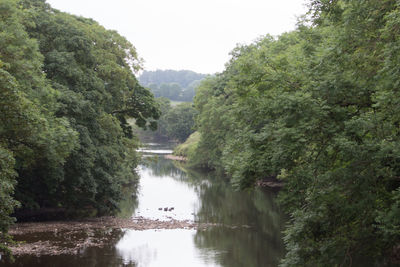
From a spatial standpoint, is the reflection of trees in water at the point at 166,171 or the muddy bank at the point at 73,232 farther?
the reflection of trees in water at the point at 166,171

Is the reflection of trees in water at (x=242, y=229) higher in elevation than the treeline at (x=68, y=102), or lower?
lower

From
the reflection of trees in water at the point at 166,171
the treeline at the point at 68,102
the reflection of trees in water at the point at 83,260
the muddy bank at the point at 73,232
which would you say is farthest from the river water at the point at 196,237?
the reflection of trees in water at the point at 166,171

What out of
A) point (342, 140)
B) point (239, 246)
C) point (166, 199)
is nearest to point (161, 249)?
point (239, 246)

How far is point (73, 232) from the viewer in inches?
901

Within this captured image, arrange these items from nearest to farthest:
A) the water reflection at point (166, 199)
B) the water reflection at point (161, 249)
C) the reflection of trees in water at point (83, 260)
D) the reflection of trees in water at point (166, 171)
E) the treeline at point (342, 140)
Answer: the treeline at point (342, 140) < the reflection of trees in water at point (83, 260) < the water reflection at point (161, 249) < the water reflection at point (166, 199) < the reflection of trees in water at point (166, 171)

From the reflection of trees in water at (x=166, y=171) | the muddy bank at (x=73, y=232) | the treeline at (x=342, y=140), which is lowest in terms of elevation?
the muddy bank at (x=73, y=232)

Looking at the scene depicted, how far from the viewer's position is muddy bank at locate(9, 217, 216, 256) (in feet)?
63.7

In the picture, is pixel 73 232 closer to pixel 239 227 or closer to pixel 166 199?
pixel 239 227

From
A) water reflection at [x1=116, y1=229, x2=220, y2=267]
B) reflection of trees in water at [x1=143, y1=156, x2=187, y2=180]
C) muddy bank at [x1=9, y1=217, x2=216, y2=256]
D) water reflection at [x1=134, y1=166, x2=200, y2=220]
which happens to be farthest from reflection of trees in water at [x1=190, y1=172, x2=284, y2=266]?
reflection of trees in water at [x1=143, y1=156, x2=187, y2=180]

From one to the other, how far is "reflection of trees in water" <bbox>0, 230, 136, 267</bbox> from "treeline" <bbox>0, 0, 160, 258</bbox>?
11.3 ft

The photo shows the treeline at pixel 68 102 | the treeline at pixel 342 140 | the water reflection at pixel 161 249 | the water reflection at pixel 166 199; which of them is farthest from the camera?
the water reflection at pixel 166 199

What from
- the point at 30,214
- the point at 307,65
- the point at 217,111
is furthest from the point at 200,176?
the point at 307,65

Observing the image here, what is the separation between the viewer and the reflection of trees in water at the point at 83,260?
17453mm

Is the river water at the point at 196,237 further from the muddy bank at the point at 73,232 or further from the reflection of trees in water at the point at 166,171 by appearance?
the reflection of trees in water at the point at 166,171
